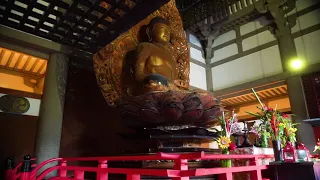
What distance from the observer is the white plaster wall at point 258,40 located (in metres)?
7.24

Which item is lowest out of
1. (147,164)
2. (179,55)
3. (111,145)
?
(147,164)

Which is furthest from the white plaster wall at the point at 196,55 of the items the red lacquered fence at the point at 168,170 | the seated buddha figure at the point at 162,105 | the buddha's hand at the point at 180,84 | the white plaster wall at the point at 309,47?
the red lacquered fence at the point at 168,170

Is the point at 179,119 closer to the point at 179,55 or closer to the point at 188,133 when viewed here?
the point at 188,133

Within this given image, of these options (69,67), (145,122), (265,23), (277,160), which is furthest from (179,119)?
(265,23)

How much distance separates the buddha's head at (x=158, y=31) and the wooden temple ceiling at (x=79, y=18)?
1540 millimetres

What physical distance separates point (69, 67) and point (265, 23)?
637 cm

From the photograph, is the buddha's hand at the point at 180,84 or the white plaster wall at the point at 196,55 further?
the white plaster wall at the point at 196,55

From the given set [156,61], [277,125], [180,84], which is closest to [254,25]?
[180,84]

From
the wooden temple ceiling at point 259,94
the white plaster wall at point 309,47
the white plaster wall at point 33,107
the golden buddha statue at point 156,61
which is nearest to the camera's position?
the white plaster wall at point 33,107

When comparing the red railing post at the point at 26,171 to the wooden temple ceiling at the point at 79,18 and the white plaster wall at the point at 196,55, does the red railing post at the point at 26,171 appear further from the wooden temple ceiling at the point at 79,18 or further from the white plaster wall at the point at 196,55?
the white plaster wall at the point at 196,55

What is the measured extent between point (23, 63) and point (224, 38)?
660cm

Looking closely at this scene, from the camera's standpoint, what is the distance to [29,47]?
3229mm

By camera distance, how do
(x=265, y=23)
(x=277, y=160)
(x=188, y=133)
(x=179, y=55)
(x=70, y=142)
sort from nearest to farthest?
(x=277, y=160), (x=188, y=133), (x=70, y=142), (x=179, y=55), (x=265, y=23)

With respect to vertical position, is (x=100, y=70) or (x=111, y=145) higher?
(x=100, y=70)
